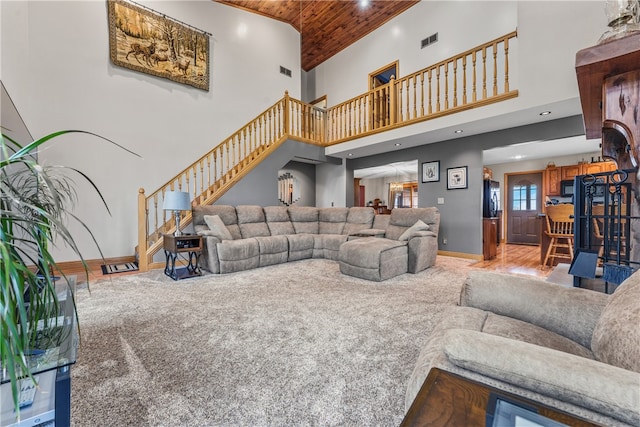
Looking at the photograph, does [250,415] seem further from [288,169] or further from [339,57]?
[339,57]

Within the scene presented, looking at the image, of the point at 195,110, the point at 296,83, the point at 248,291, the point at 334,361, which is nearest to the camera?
the point at 334,361

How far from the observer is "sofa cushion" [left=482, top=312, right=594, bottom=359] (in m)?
0.99

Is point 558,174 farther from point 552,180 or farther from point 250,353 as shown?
point 250,353

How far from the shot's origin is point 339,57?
7688mm

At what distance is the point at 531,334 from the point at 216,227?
375 cm

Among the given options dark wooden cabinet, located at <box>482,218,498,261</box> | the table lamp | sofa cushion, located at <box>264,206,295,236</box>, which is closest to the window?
dark wooden cabinet, located at <box>482,218,498,261</box>

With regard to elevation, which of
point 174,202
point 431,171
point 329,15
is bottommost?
point 174,202

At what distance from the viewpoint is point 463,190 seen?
202 inches

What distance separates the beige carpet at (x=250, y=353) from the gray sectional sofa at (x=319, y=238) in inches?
21.5

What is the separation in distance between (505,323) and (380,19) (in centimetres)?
746

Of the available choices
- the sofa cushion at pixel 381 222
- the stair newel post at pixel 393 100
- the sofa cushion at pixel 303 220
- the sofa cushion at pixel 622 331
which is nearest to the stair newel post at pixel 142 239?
the sofa cushion at pixel 303 220

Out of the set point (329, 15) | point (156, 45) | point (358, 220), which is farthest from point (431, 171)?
point (156, 45)

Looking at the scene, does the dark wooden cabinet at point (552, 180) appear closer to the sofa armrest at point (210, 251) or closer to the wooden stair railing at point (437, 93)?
the wooden stair railing at point (437, 93)

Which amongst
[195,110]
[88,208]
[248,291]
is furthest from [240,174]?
[248,291]
